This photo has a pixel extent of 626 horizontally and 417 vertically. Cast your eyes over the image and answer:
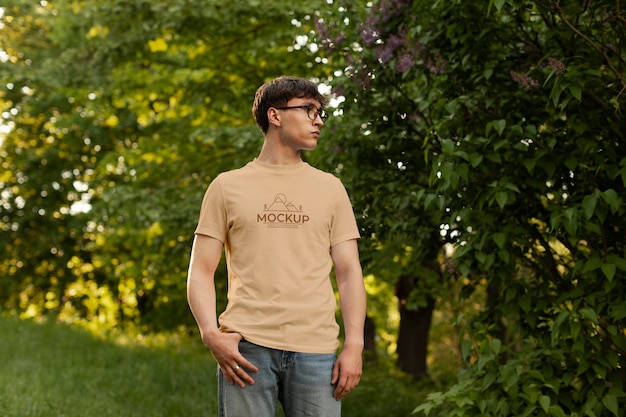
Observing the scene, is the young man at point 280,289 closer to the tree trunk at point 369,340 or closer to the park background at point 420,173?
the park background at point 420,173

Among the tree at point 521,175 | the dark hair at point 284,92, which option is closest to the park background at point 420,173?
the tree at point 521,175

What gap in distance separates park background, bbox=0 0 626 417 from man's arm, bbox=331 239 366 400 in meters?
1.41

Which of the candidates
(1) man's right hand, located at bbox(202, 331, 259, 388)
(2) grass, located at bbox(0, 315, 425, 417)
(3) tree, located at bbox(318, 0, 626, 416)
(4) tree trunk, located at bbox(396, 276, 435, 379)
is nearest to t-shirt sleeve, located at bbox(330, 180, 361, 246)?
(1) man's right hand, located at bbox(202, 331, 259, 388)

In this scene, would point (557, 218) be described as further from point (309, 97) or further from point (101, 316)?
point (101, 316)

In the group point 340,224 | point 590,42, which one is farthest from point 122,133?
point 340,224

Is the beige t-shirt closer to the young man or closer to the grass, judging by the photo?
the young man

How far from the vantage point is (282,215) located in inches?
114

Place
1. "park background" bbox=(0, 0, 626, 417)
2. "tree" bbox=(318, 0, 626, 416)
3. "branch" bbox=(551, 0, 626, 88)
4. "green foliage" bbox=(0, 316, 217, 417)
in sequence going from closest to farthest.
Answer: "branch" bbox=(551, 0, 626, 88) < "tree" bbox=(318, 0, 626, 416) < "park background" bbox=(0, 0, 626, 417) < "green foliage" bbox=(0, 316, 217, 417)

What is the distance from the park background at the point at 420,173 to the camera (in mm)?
4406

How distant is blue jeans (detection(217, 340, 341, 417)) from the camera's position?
9.32ft

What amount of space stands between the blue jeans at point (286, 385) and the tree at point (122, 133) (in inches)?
241

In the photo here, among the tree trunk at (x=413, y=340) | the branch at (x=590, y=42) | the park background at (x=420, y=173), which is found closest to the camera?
the branch at (x=590, y=42)

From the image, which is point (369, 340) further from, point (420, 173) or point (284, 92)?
point (284, 92)

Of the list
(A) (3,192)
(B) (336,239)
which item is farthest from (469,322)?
(A) (3,192)
